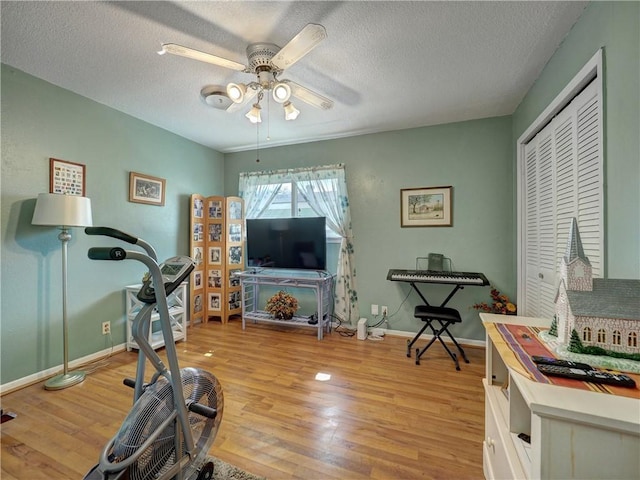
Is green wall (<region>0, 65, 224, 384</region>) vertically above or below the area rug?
above

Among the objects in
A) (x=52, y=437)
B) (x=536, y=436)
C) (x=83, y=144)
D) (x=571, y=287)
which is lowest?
(x=52, y=437)

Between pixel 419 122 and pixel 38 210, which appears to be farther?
pixel 419 122

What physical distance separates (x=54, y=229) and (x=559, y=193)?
4084 millimetres

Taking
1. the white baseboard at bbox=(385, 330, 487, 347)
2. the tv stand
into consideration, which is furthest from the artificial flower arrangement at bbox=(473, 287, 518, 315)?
the tv stand

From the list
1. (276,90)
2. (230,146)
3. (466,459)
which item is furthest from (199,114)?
(466,459)

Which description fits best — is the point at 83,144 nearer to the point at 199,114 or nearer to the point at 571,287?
the point at 199,114

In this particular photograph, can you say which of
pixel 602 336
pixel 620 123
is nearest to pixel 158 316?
pixel 602 336

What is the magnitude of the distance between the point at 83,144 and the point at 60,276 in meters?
1.26

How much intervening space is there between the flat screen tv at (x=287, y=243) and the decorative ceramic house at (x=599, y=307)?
2555mm

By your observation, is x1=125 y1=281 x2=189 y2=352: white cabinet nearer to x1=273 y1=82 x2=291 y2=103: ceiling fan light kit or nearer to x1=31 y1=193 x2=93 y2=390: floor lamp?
x1=31 y1=193 x2=93 y2=390: floor lamp

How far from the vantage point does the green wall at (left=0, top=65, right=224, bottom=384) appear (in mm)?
2070

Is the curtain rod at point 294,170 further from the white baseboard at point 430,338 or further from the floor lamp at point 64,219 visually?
the white baseboard at point 430,338

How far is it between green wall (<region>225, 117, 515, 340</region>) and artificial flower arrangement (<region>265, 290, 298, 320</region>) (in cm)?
90

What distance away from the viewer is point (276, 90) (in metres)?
1.73
